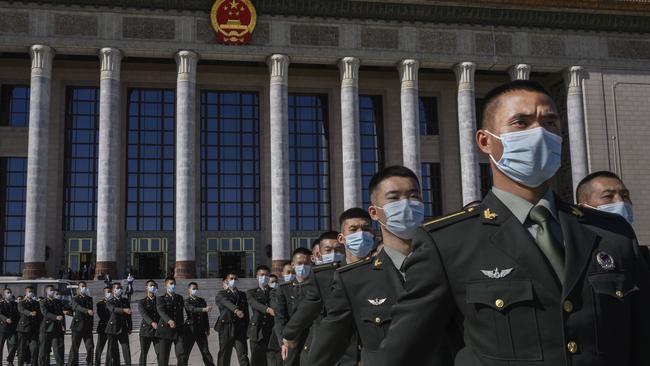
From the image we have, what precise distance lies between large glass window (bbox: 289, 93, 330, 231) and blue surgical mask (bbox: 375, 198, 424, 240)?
31197 millimetres

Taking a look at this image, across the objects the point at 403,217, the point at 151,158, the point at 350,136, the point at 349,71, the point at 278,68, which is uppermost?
the point at 278,68

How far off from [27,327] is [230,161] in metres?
20.4

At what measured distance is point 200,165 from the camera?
35000 mm

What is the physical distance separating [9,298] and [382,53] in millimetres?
20571

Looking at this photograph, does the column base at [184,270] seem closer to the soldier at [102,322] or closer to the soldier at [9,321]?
the soldier at [9,321]

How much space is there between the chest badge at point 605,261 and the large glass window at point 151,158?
109 ft

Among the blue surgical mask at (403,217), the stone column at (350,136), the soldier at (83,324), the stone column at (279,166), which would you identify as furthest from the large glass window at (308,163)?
the blue surgical mask at (403,217)

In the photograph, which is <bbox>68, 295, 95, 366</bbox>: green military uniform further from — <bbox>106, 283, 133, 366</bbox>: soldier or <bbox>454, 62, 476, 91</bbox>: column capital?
<bbox>454, 62, 476, 91</bbox>: column capital

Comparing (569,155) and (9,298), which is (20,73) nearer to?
(9,298)

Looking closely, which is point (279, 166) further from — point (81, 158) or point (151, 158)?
point (81, 158)

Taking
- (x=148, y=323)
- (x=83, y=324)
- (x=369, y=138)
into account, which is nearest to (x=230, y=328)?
(x=148, y=323)

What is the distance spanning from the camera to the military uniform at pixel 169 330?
12578 millimetres

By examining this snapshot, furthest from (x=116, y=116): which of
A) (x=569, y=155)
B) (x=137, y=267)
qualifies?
(x=569, y=155)

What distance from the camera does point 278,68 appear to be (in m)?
31.5
